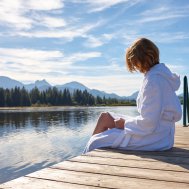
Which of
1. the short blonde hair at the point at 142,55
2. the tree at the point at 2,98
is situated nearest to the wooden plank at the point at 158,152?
the short blonde hair at the point at 142,55

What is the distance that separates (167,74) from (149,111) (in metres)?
0.60

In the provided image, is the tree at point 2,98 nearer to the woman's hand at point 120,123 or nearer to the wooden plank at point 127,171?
the woman's hand at point 120,123

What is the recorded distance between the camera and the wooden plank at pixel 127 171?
3.39 metres

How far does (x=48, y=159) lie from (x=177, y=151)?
1871cm

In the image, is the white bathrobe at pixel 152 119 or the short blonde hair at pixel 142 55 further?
the white bathrobe at pixel 152 119

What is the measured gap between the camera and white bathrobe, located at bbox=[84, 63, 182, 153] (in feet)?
15.7

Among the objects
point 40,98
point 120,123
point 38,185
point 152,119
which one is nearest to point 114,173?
point 38,185

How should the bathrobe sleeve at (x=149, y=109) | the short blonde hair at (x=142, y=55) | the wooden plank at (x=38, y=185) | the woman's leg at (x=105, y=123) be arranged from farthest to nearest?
1. the woman's leg at (x=105, y=123)
2. the bathrobe sleeve at (x=149, y=109)
3. the short blonde hair at (x=142, y=55)
4. the wooden plank at (x=38, y=185)

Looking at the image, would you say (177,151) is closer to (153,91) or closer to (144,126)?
(144,126)

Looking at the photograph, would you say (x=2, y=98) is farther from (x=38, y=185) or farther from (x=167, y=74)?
(x=38, y=185)

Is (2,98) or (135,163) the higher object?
(2,98)

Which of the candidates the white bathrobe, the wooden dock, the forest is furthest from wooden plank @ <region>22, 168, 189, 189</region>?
the forest

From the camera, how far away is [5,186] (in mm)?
3068

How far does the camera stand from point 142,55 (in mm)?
4727
